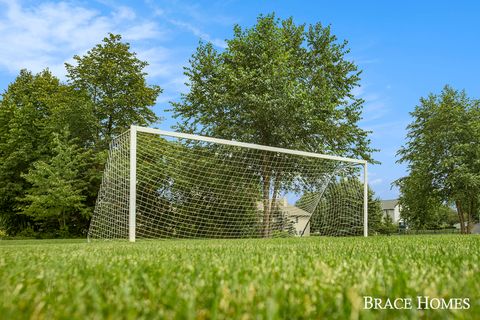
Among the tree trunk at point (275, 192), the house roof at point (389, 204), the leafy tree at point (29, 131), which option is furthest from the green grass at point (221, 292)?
the house roof at point (389, 204)

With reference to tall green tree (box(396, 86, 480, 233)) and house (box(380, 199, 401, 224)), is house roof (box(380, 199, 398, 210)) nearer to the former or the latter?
house (box(380, 199, 401, 224))

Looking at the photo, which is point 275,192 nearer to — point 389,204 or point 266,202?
point 266,202

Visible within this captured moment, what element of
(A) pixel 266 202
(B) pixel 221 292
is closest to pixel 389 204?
(A) pixel 266 202

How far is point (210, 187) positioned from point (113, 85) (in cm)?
1393

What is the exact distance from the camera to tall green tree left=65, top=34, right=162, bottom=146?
81.4 ft

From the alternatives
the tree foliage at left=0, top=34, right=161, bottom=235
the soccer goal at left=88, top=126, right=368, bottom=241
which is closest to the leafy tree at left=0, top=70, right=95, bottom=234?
the tree foliage at left=0, top=34, right=161, bottom=235

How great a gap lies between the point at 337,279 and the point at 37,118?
28690mm

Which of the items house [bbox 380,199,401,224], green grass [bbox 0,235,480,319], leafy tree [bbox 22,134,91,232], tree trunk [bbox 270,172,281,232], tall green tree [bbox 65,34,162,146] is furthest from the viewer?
house [bbox 380,199,401,224]

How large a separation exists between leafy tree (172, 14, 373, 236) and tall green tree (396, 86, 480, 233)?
242 inches

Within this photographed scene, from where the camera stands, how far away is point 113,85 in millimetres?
25281

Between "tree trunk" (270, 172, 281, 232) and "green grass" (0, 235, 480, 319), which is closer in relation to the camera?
"green grass" (0, 235, 480, 319)

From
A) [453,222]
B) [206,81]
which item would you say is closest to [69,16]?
[206,81]

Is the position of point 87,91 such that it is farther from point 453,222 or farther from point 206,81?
point 453,222

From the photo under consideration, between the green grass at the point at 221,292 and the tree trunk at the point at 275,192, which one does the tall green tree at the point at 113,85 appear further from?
the green grass at the point at 221,292
